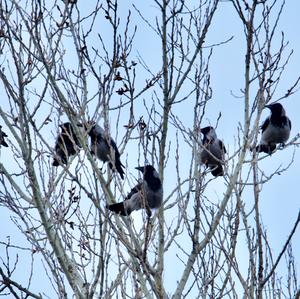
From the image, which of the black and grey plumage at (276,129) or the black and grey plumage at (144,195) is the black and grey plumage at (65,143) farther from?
the black and grey plumage at (276,129)

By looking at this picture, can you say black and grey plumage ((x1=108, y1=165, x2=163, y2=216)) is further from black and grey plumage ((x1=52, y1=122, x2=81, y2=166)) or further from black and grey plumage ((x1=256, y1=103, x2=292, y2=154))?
black and grey plumage ((x1=256, y1=103, x2=292, y2=154))

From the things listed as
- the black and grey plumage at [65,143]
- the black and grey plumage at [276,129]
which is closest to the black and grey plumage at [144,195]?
the black and grey plumage at [65,143]

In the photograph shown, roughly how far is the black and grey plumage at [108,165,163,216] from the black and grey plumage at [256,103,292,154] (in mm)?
3746

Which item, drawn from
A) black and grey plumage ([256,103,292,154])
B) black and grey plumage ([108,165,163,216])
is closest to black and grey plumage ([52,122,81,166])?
black and grey plumage ([108,165,163,216])

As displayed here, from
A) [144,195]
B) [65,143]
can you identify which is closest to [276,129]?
[65,143]

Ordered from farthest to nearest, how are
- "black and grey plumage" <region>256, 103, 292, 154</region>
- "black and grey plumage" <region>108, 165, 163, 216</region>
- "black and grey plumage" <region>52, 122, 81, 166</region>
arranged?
"black and grey plumage" <region>256, 103, 292, 154</region>
"black and grey plumage" <region>52, 122, 81, 166</region>
"black and grey plumage" <region>108, 165, 163, 216</region>

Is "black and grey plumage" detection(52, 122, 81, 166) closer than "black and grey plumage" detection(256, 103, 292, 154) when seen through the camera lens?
Yes

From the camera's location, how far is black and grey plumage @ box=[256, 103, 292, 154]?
1136 cm

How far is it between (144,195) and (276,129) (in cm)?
608

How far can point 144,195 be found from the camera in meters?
5.69

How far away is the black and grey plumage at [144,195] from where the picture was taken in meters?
5.84

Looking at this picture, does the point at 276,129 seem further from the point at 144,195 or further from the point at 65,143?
the point at 144,195

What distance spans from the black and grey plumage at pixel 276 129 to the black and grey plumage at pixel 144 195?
3.75 metres

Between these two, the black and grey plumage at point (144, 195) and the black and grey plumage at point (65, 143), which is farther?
the black and grey plumage at point (65, 143)
